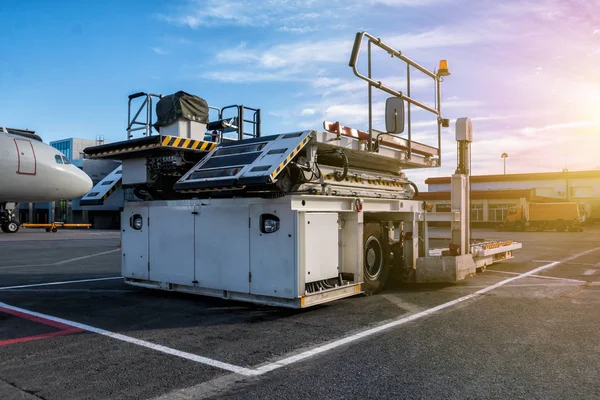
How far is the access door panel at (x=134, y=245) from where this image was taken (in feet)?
24.8

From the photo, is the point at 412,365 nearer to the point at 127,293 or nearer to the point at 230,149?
the point at 230,149

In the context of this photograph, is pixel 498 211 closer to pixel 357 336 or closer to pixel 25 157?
pixel 25 157

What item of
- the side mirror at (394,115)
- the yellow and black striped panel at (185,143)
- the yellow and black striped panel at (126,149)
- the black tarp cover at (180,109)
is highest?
the black tarp cover at (180,109)

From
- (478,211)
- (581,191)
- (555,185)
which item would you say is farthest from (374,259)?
(581,191)

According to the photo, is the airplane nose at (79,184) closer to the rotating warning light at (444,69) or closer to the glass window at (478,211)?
the rotating warning light at (444,69)

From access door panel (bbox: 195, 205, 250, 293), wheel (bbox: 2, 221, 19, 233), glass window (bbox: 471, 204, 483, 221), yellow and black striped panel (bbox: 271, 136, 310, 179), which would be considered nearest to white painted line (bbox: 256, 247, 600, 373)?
access door panel (bbox: 195, 205, 250, 293)

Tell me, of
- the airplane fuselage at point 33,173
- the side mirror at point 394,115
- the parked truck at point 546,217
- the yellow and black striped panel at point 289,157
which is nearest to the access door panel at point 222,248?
the yellow and black striped panel at point 289,157

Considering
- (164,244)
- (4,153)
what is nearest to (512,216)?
(4,153)

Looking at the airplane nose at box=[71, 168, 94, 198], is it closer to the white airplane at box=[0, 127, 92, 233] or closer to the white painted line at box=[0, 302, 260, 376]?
the white airplane at box=[0, 127, 92, 233]

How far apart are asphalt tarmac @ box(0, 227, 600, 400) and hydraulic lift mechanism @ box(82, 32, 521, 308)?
1.36ft

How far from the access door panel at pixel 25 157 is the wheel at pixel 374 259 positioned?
19.6 meters

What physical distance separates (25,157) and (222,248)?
19.4 meters

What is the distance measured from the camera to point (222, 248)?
6.59 metres

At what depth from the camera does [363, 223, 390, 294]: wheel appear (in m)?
7.47
